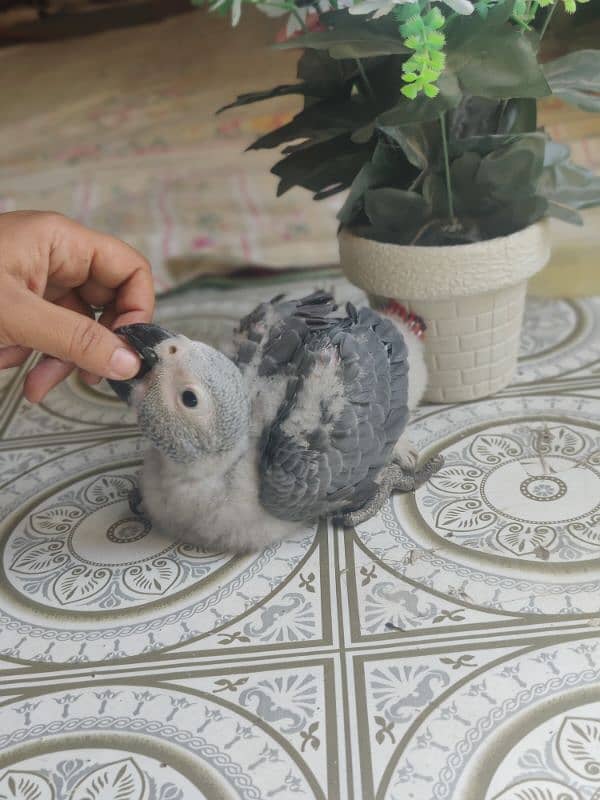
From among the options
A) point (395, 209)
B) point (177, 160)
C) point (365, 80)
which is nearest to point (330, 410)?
point (395, 209)

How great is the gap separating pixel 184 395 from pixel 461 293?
0.33m

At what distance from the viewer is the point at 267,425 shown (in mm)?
682

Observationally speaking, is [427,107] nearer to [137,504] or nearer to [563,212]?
[563,212]

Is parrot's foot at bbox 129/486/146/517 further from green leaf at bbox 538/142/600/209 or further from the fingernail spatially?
green leaf at bbox 538/142/600/209

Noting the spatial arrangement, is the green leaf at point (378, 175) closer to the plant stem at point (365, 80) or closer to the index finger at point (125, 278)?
the plant stem at point (365, 80)

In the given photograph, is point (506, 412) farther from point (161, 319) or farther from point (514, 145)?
point (161, 319)

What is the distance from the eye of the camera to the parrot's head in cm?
63

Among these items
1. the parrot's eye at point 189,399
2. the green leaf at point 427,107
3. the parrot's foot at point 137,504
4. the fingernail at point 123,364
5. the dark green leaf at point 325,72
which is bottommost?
the parrot's foot at point 137,504

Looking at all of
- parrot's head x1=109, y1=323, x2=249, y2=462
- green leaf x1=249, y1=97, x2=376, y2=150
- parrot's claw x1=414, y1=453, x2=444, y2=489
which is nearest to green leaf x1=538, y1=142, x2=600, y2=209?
green leaf x1=249, y1=97, x2=376, y2=150

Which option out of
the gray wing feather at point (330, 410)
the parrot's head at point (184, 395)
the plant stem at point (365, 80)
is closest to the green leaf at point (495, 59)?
the plant stem at point (365, 80)

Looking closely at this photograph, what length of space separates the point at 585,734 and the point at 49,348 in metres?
0.50

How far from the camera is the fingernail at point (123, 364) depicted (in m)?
0.63

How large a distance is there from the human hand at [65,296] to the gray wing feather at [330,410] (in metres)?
0.13

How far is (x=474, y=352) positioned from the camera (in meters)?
0.87
